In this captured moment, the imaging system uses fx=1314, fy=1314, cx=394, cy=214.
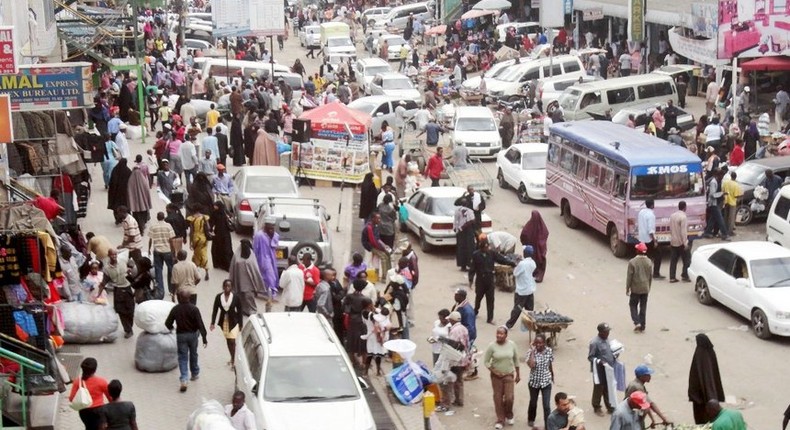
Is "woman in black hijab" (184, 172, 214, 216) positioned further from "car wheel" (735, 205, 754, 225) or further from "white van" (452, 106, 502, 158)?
"white van" (452, 106, 502, 158)

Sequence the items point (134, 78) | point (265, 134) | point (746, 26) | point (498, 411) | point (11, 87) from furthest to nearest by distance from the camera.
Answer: point (134, 78) < point (746, 26) < point (265, 134) < point (11, 87) < point (498, 411)

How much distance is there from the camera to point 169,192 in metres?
25.9

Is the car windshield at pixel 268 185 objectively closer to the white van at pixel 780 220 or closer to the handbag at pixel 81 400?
the white van at pixel 780 220

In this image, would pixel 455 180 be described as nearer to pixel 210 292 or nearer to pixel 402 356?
pixel 210 292

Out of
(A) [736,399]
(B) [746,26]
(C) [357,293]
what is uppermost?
(B) [746,26]

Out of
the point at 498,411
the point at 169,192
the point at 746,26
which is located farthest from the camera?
the point at 746,26

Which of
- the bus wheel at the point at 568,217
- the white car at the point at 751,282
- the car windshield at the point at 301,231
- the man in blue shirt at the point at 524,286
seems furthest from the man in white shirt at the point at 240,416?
the bus wheel at the point at 568,217

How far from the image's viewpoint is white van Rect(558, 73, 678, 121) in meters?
40.2

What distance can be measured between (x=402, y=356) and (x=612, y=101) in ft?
77.6

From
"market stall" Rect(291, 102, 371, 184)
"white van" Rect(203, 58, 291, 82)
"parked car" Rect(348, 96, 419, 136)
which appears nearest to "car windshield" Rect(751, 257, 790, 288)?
"market stall" Rect(291, 102, 371, 184)

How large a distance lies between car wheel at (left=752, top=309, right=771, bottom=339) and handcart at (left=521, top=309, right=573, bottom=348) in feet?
10.4

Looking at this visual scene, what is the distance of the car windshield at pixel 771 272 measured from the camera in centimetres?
2139

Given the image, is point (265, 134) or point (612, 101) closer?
point (265, 134)

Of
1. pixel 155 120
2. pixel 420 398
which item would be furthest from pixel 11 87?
pixel 155 120
